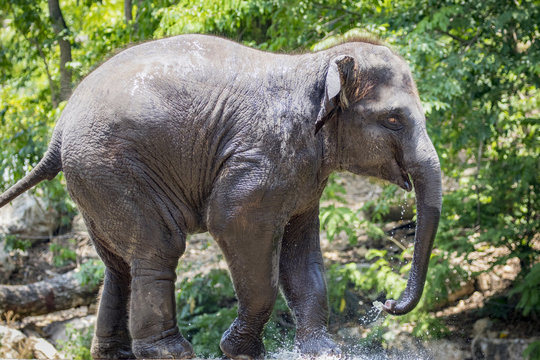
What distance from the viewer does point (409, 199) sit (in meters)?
9.95

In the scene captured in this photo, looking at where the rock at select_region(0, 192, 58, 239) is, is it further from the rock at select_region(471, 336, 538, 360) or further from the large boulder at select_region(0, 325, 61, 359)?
the rock at select_region(471, 336, 538, 360)

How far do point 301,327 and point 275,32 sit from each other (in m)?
5.12

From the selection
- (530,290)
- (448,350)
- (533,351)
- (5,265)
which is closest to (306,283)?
(533,351)

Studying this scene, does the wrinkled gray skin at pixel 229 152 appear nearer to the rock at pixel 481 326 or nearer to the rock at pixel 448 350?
the rock at pixel 448 350

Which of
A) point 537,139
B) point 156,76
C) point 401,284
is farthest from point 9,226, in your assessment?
point 156,76

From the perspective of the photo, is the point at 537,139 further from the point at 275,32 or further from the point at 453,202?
the point at 275,32

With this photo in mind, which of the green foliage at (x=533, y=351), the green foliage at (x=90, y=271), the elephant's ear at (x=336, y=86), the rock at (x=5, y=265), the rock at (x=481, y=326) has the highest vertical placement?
the elephant's ear at (x=336, y=86)

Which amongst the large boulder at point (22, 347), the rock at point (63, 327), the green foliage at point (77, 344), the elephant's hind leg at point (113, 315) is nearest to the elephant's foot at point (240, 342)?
the elephant's hind leg at point (113, 315)

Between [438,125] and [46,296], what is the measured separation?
5.26 m

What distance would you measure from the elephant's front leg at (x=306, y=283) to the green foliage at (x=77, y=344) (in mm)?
4567

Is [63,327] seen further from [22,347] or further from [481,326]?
[481,326]

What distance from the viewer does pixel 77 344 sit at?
8883mm

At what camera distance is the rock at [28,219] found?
1171 cm

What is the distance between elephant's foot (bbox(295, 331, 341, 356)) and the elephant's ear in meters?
Answer: 1.23
